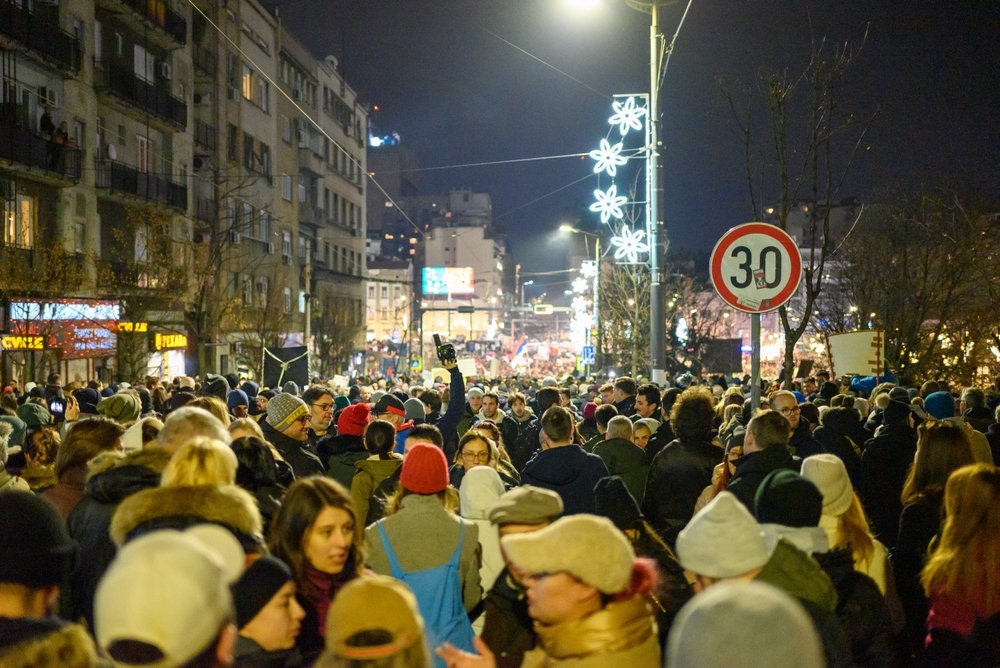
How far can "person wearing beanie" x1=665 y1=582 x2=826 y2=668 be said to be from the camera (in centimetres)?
216

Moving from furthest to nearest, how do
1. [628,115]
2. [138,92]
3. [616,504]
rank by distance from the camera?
[138,92] → [628,115] → [616,504]

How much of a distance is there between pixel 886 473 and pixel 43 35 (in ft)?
95.7

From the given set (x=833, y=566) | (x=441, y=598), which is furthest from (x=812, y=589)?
(x=441, y=598)

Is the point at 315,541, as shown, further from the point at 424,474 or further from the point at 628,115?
the point at 628,115

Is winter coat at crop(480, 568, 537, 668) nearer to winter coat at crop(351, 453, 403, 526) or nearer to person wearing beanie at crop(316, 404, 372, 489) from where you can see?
winter coat at crop(351, 453, 403, 526)

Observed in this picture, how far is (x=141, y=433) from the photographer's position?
7.63m

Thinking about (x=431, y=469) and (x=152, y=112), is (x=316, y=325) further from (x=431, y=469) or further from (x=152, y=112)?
(x=431, y=469)

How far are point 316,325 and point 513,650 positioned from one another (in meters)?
53.3

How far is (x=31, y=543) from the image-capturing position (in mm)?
3664

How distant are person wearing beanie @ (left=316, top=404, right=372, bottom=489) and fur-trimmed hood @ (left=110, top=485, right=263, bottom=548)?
3.69 m

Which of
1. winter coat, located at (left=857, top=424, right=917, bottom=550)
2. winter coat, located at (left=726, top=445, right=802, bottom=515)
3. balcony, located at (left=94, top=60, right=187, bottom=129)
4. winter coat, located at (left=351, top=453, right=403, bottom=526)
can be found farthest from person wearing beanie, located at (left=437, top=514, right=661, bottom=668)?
balcony, located at (left=94, top=60, right=187, bottom=129)

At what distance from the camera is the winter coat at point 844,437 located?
9.48 metres

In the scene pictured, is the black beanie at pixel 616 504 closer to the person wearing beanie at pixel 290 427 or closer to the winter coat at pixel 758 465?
the winter coat at pixel 758 465

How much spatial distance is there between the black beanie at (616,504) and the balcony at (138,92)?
1287 inches
